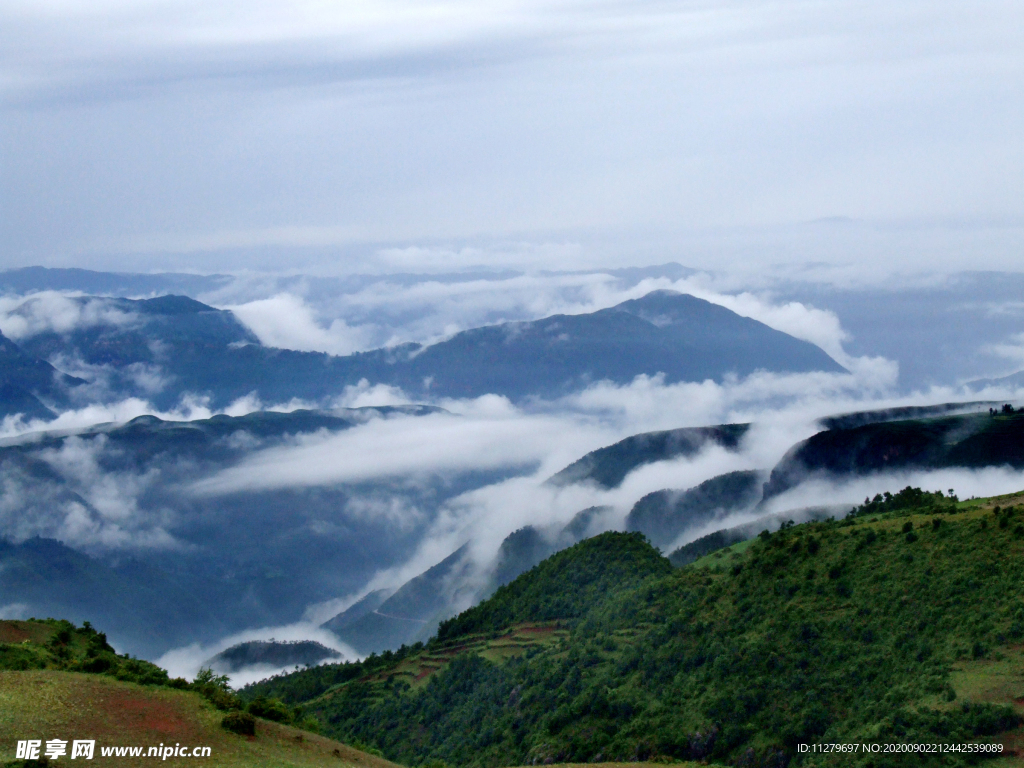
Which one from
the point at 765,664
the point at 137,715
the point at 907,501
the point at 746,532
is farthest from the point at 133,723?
the point at 746,532

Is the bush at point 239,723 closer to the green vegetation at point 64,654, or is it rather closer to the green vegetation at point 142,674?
the green vegetation at point 142,674

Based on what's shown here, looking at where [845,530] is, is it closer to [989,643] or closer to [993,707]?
[989,643]

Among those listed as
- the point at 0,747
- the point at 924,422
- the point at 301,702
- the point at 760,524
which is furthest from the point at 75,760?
the point at 924,422

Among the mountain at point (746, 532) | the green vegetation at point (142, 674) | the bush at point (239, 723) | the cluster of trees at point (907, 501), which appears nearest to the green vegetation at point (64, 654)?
the green vegetation at point (142, 674)

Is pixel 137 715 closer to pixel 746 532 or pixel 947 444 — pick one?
pixel 746 532

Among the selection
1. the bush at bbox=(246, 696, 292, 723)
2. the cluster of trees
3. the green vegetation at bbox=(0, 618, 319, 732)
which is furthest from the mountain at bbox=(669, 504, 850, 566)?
the bush at bbox=(246, 696, 292, 723)
